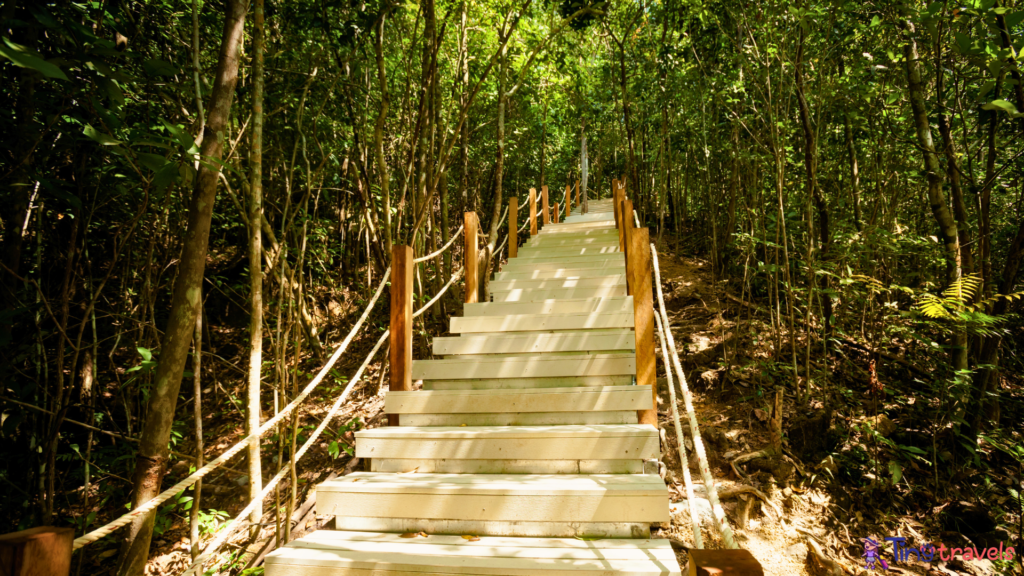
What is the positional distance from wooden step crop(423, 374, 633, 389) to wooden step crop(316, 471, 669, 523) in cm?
81

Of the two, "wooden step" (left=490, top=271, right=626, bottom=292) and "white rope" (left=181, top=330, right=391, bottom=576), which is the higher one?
"wooden step" (left=490, top=271, right=626, bottom=292)

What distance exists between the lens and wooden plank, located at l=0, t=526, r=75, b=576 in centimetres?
83

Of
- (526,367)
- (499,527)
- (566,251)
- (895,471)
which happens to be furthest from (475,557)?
(566,251)

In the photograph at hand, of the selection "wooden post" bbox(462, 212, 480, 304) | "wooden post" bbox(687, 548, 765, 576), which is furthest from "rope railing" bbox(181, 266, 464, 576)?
"wooden post" bbox(462, 212, 480, 304)

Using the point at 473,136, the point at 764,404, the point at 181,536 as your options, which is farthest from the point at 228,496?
the point at 473,136

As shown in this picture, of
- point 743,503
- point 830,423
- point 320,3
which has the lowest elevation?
point 743,503

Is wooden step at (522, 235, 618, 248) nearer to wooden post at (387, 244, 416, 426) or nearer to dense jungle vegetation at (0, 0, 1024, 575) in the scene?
dense jungle vegetation at (0, 0, 1024, 575)

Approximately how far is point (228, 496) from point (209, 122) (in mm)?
3798

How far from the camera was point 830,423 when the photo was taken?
13.1 ft

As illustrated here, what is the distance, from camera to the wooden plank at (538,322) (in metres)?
3.43

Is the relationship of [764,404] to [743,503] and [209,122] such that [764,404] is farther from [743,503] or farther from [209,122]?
[209,122]

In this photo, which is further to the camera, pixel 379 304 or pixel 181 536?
pixel 379 304

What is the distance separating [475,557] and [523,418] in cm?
100

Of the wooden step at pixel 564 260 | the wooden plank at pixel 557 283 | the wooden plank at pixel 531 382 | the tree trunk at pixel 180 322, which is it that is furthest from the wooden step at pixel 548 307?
the tree trunk at pixel 180 322
